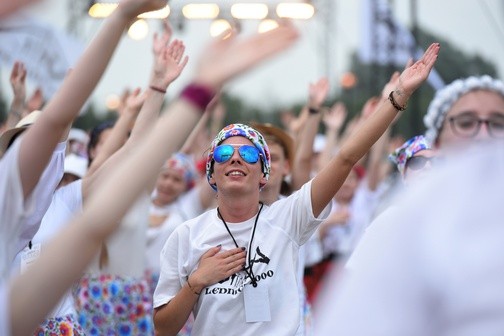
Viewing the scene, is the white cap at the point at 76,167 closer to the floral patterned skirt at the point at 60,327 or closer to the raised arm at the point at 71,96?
the floral patterned skirt at the point at 60,327

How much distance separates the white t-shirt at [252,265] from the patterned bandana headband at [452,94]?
135cm

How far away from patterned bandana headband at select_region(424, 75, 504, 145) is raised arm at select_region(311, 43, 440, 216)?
0.95 metres

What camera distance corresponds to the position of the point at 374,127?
4195 mm

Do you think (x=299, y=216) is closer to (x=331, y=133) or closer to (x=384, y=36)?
(x=331, y=133)

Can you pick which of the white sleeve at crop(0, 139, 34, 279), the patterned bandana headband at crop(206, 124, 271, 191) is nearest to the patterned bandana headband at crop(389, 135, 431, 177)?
the patterned bandana headband at crop(206, 124, 271, 191)

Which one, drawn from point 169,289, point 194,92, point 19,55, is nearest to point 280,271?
point 169,289

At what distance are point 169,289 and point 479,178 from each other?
3104 millimetres

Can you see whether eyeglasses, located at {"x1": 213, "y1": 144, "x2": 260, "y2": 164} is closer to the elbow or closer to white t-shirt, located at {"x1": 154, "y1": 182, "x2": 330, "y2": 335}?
white t-shirt, located at {"x1": 154, "y1": 182, "x2": 330, "y2": 335}

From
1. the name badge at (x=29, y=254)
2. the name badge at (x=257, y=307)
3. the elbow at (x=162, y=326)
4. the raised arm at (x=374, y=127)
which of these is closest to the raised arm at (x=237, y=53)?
the raised arm at (x=374, y=127)

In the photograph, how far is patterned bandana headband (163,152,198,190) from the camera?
7816mm

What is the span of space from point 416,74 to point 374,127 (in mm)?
305

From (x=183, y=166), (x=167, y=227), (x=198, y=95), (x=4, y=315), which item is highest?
(x=183, y=166)

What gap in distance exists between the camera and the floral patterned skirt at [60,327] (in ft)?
14.8

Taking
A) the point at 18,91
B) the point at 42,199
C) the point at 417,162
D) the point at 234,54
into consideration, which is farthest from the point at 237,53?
the point at 18,91
